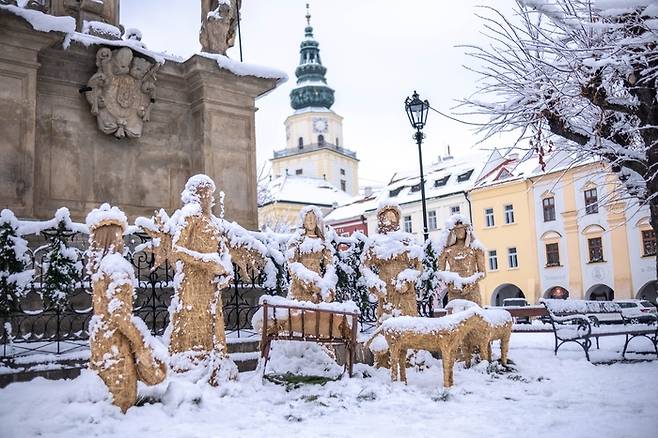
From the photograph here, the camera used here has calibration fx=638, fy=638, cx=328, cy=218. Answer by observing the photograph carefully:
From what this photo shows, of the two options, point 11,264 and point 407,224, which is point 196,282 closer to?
point 11,264

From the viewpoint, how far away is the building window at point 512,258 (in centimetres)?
4062

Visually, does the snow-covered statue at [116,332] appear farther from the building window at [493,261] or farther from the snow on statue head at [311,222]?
the building window at [493,261]

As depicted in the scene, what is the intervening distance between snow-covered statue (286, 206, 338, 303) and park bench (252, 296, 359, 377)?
1.68 feet

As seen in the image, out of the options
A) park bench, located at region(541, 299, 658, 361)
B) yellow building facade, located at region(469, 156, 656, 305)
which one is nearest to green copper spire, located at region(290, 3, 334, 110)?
yellow building facade, located at region(469, 156, 656, 305)

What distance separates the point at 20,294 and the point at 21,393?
1.58 metres

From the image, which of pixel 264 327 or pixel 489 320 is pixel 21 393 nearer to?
pixel 264 327

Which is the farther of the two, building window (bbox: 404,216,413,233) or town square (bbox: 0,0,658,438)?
building window (bbox: 404,216,413,233)

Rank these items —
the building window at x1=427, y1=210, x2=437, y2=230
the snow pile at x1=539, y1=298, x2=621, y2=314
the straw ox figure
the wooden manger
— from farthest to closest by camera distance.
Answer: the building window at x1=427, y1=210, x2=437, y2=230 → the snow pile at x1=539, y1=298, x2=621, y2=314 → the straw ox figure → the wooden manger

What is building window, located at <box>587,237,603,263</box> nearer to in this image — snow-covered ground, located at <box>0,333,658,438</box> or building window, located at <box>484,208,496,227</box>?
building window, located at <box>484,208,496,227</box>

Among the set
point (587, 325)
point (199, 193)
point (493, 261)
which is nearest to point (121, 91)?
point (199, 193)

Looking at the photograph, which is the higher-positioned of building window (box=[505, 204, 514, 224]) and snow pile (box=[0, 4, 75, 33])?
building window (box=[505, 204, 514, 224])

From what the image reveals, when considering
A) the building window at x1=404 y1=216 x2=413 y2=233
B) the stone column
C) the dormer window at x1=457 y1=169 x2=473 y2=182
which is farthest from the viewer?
the building window at x1=404 y1=216 x2=413 y2=233

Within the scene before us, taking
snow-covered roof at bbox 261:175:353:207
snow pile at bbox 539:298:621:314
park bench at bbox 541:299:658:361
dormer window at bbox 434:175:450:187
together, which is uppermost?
snow-covered roof at bbox 261:175:353:207

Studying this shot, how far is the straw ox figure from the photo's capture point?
336 inches
